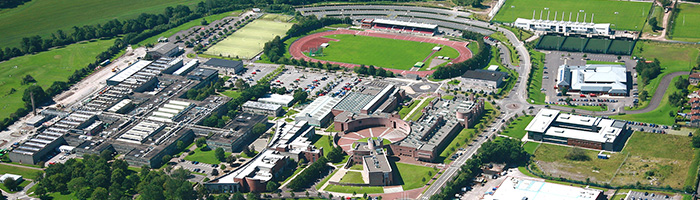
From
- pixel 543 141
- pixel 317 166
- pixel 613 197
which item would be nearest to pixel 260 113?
pixel 317 166

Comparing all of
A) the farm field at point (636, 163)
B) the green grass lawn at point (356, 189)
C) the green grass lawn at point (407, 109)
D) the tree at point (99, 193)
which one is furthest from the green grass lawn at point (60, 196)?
the farm field at point (636, 163)

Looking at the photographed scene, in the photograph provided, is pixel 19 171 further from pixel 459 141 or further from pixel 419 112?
pixel 459 141

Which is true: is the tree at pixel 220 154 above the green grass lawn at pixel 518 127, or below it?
above

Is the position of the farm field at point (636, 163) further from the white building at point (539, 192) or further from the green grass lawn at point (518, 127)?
the white building at point (539, 192)

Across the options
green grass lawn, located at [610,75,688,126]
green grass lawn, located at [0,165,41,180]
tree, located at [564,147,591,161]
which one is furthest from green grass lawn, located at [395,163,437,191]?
green grass lawn, located at [0,165,41,180]

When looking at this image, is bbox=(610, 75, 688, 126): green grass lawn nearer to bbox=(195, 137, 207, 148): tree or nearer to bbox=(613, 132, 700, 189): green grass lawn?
bbox=(613, 132, 700, 189): green grass lawn

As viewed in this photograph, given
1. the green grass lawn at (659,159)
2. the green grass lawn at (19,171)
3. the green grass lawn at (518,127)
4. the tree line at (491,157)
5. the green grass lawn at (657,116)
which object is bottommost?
the green grass lawn at (19,171)

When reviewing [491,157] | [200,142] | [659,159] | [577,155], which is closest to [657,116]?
[659,159]
